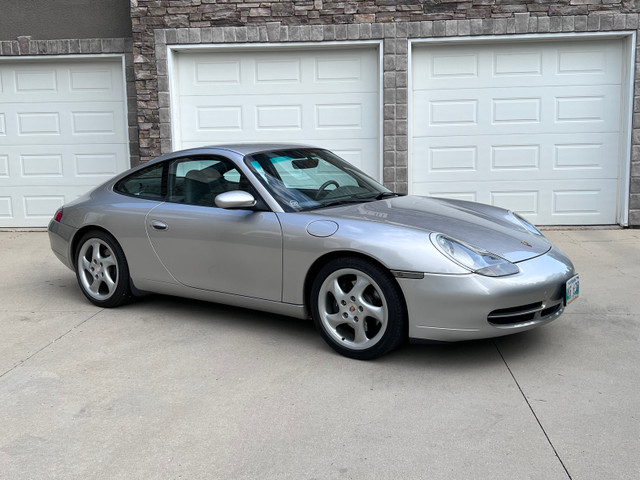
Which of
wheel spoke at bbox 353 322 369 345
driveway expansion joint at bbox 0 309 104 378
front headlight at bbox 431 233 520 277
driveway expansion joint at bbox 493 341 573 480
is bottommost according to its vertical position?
driveway expansion joint at bbox 493 341 573 480

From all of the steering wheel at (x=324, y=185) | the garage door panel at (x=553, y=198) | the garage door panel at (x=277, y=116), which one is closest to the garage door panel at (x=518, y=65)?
the garage door panel at (x=277, y=116)

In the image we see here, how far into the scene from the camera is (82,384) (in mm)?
4035

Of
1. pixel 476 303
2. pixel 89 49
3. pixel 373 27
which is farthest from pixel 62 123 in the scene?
pixel 476 303

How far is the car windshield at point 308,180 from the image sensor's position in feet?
15.7

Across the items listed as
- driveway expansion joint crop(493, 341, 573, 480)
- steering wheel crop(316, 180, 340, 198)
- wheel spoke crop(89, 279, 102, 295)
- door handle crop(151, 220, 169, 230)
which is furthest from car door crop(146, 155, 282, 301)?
driveway expansion joint crop(493, 341, 573, 480)

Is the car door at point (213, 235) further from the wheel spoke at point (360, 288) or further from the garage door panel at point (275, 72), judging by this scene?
the garage door panel at point (275, 72)

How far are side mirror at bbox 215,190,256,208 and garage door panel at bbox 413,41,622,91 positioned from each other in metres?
5.15

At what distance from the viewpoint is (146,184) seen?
5488 millimetres

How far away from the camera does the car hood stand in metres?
4.28

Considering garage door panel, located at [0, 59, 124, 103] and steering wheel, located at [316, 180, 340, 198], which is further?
garage door panel, located at [0, 59, 124, 103]

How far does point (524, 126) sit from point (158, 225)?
571cm

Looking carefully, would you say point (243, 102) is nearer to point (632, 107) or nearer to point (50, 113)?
point (50, 113)

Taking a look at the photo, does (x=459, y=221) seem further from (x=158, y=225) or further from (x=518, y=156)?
(x=518, y=156)

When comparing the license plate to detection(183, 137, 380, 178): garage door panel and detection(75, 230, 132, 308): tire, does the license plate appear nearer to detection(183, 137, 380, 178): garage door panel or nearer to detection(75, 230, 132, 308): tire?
detection(75, 230, 132, 308): tire
